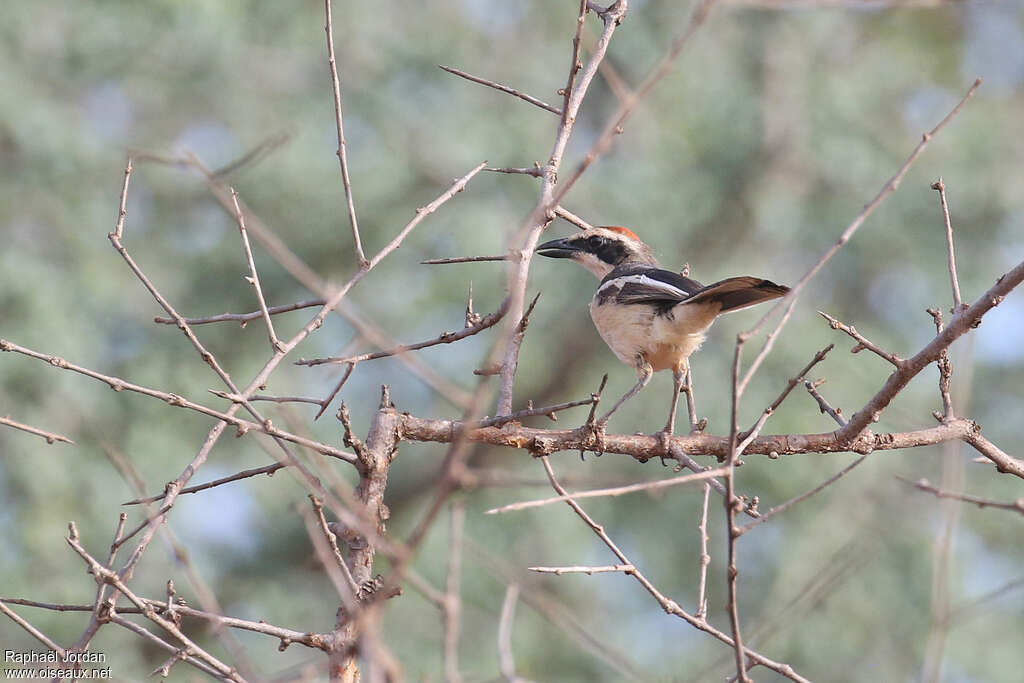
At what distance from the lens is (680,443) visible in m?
3.50

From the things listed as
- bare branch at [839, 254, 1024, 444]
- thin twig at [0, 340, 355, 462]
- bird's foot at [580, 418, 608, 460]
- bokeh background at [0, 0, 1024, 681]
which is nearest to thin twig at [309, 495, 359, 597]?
thin twig at [0, 340, 355, 462]

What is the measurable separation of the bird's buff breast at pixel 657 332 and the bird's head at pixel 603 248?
3.27 ft

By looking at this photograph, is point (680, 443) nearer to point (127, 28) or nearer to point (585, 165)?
point (585, 165)

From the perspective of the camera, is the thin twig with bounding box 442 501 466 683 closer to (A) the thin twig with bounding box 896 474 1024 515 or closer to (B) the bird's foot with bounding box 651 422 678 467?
(A) the thin twig with bounding box 896 474 1024 515

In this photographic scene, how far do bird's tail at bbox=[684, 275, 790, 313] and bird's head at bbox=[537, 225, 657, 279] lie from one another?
1.52m

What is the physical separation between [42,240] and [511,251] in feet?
28.0

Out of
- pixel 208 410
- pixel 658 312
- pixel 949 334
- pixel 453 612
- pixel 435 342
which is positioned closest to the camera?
pixel 453 612

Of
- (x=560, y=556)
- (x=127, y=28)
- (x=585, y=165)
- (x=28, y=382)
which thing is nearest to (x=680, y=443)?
(x=585, y=165)

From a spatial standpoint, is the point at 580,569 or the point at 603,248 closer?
the point at 580,569

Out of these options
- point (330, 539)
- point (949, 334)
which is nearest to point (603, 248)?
point (949, 334)

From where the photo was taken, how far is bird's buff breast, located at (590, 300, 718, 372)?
4.60 m

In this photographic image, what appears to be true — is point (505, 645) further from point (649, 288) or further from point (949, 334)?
point (649, 288)

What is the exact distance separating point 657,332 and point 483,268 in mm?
4823

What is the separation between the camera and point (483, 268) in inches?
371
